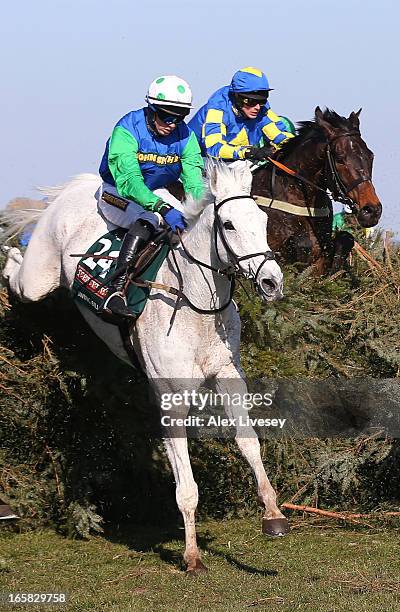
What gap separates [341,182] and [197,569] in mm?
4634

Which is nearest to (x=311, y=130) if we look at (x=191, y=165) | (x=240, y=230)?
(x=191, y=165)

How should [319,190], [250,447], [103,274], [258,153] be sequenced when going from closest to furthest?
[250,447], [103,274], [258,153], [319,190]

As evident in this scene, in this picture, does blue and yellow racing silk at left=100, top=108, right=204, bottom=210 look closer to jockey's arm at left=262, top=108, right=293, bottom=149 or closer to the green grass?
the green grass

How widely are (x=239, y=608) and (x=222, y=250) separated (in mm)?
2311

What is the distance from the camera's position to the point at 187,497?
23.4 ft

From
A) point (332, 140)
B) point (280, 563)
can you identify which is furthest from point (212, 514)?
point (332, 140)

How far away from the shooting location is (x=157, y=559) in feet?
25.3

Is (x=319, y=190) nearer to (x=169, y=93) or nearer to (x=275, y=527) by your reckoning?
(x=169, y=93)

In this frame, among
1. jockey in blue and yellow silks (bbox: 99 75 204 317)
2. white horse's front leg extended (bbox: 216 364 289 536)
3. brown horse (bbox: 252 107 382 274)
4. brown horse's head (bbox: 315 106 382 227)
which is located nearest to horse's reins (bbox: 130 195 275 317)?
jockey in blue and yellow silks (bbox: 99 75 204 317)

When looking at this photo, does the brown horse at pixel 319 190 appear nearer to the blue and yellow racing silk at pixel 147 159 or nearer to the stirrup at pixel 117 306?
the blue and yellow racing silk at pixel 147 159

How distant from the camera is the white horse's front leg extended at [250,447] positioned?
684 cm

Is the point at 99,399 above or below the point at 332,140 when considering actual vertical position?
below

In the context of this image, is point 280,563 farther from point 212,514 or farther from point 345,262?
point 345,262

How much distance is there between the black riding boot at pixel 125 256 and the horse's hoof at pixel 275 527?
1.80 metres
